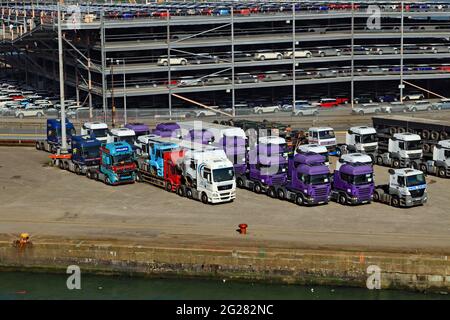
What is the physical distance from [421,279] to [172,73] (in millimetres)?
57685

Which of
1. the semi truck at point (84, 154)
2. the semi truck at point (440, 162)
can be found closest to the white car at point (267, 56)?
the semi truck at point (84, 154)

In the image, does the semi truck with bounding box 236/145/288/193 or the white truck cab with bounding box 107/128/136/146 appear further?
the white truck cab with bounding box 107/128/136/146

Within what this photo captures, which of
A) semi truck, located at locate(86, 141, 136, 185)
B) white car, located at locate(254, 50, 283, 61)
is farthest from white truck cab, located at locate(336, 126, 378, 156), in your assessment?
white car, located at locate(254, 50, 283, 61)

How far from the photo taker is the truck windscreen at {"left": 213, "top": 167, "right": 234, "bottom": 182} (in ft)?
153

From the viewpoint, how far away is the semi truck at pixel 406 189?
45.6 metres

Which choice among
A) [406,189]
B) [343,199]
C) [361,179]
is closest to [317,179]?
[343,199]

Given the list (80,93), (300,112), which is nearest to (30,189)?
(300,112)

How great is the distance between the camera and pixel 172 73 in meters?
90.5

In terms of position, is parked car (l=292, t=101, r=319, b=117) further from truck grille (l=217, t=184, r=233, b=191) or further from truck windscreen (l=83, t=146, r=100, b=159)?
truck grille (l=217, t=184, r=233, b=191)

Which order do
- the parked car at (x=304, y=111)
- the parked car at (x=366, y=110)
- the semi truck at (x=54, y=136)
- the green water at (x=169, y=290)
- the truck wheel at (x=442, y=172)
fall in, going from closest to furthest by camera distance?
the green water at (x=169, y=290)
the truck wheel at (x=442, y=172)
the semi truck at (x=54, y=136)
the parked car at (x=304, y=111)
the parked car at (x=366, y=110)

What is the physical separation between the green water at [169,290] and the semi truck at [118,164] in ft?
46.2

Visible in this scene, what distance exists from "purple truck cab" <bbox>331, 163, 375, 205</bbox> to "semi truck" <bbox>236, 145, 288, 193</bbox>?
150 inches

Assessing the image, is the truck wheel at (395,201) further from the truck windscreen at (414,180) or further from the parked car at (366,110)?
the parked car at (366,110)

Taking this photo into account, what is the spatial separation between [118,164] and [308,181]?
1275 cm
